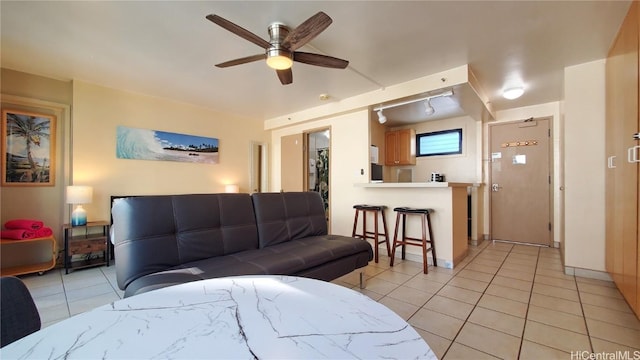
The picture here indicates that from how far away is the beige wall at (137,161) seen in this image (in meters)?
3.47

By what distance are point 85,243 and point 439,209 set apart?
14.3ft

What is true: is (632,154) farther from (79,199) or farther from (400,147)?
(79,199)

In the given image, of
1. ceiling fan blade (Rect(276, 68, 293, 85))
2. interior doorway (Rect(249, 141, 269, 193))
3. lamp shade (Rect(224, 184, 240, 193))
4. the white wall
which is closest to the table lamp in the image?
lamp shade (Rect(224, 184, 240, 193))

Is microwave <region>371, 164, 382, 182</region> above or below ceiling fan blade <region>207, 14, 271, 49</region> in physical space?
below

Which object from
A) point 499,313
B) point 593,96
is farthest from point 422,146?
point 499,313

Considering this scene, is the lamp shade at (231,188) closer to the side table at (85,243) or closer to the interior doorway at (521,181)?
the side table at (85,243)

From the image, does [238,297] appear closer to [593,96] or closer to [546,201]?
[593,96]

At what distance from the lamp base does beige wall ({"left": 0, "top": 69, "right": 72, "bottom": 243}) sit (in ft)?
1.45

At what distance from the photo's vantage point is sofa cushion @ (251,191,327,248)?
2521mm

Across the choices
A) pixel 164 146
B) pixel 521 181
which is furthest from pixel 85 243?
pixel 521 181

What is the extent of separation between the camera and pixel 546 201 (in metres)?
4.27

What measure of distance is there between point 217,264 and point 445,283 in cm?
224

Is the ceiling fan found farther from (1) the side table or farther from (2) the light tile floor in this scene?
(1) the side table

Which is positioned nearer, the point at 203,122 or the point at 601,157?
the point at 601,157
